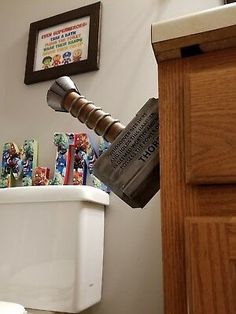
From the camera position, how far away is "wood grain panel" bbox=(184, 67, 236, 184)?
34 centimetres

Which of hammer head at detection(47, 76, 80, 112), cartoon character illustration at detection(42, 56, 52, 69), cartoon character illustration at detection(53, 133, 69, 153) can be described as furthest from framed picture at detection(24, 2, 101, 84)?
hammer head at detection(47, 76, 80, 112)

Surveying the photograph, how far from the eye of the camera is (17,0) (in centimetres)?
140

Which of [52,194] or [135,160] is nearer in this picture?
[135,160]

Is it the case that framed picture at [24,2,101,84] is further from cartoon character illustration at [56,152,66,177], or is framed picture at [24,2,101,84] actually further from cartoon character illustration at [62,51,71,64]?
cartoon character illustration at [56,152,66,177]

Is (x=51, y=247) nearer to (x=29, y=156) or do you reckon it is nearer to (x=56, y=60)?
(x=29, y=156)

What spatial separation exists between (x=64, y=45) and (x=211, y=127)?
105cm

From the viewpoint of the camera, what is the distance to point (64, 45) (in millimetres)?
1245

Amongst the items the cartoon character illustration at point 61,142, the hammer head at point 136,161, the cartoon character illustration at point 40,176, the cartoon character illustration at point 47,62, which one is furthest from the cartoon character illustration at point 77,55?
the hammer head at point 136,161

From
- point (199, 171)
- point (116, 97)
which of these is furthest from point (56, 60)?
point (199, 171)

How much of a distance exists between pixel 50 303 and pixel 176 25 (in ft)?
2.48

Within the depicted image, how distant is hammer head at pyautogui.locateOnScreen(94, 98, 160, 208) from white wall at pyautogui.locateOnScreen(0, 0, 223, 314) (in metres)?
0.50

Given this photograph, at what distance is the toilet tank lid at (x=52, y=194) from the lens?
0.85 metres

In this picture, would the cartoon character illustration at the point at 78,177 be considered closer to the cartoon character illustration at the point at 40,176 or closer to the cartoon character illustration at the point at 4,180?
the cartoon character illustration at the point at 40,176

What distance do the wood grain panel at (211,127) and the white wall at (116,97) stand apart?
593 millimetres
